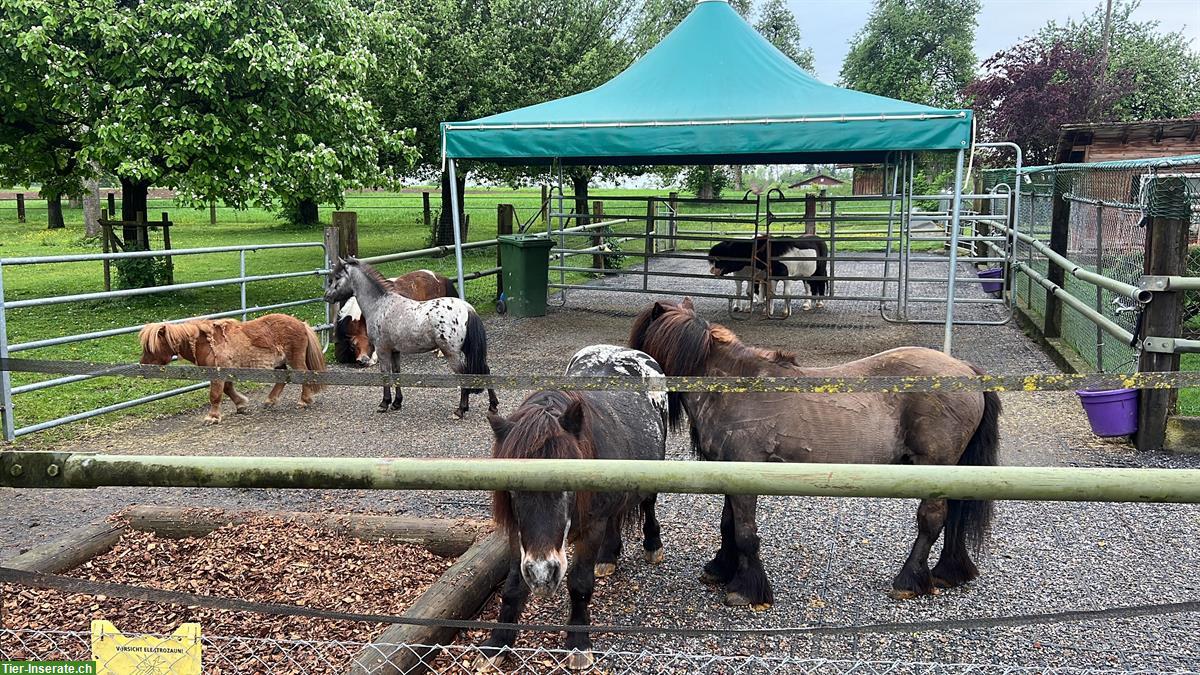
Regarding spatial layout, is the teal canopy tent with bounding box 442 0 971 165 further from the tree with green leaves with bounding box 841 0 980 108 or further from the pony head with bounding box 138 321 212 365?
the tree with green leaves with bounding box 841 0 980 108

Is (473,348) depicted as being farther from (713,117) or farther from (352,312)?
(713,117)

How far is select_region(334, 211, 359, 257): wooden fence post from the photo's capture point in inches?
335

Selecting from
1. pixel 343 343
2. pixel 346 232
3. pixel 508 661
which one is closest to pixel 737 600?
pixel 508 661

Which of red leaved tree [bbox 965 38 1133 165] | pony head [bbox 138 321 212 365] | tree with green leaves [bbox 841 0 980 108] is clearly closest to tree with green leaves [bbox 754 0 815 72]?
tree with green leaves [bbox 841 0 980 108]

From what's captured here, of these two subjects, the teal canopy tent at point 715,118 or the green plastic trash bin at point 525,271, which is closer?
the teal canopy tent at point 715,118

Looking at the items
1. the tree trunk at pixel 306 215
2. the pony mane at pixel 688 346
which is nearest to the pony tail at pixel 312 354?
the pony mane at pixel 688 346

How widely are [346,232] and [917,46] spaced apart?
4777 cm

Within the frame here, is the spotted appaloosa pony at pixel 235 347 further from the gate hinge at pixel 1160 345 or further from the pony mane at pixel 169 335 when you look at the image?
the gate hinge at pixel 1160 345

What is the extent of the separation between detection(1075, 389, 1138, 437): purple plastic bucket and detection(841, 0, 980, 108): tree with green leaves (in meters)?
44.2

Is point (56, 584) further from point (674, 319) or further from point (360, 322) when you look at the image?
point (360, 322)

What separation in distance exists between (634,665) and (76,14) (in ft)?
33.0

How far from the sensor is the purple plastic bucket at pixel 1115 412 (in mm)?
5504

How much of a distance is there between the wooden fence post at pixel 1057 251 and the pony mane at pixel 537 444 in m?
7.69

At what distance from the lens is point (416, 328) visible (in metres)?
7.06
